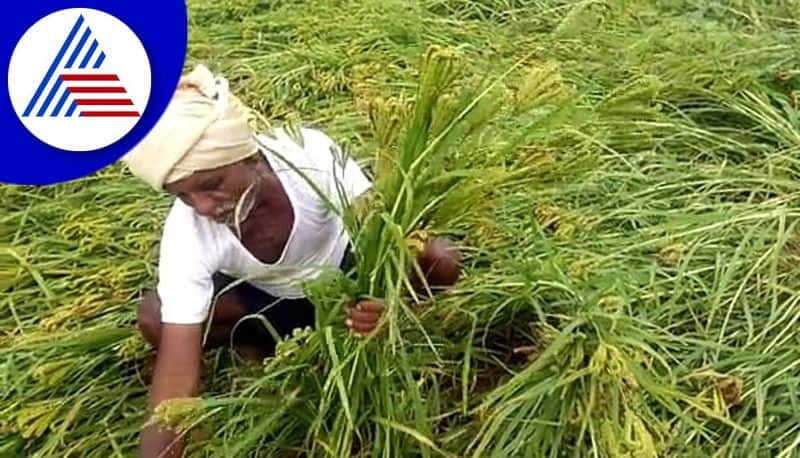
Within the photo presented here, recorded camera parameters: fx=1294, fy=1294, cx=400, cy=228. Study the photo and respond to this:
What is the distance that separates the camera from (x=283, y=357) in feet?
5.32

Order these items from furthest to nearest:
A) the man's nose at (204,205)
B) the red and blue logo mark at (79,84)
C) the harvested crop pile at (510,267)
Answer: the red and blue logo mark at (79,84) → the man's nose at (204,205) → the harvested crop pile at (510,267)

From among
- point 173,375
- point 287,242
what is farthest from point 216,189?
point 173,375

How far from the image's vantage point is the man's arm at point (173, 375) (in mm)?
1659

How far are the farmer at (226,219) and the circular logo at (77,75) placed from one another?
35 centimetres

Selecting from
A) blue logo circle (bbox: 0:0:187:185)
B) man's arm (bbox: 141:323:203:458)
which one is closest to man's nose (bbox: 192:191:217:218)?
man's arm (bbox: 141:323:203:458)

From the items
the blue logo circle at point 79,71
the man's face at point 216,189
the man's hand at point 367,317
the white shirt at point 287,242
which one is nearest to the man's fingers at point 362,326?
the man's hand at point 367,317

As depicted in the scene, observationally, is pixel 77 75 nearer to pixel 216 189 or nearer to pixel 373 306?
pixel 216 189

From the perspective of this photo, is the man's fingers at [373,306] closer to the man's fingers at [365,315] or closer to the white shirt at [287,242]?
the man's fingers at [365,315]

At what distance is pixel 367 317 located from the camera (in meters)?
1.54

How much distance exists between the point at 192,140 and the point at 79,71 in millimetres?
540

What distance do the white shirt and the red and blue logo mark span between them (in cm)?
42

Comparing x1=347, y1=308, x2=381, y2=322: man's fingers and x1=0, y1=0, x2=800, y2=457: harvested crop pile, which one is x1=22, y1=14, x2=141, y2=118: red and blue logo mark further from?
x1=347, y1=308, x2=381, y2=322: man's fingers

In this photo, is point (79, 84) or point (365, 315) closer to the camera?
point (365, 315)

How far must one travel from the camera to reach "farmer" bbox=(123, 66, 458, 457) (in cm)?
161
